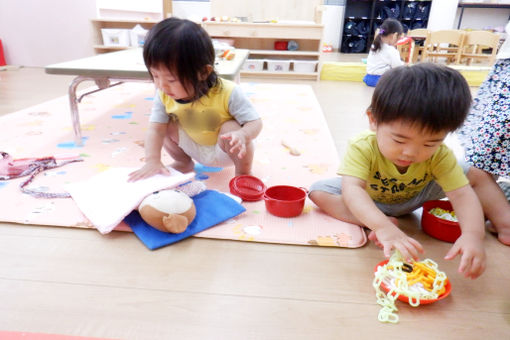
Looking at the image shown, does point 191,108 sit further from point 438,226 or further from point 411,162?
point 438,226

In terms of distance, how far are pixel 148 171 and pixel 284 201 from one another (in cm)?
40

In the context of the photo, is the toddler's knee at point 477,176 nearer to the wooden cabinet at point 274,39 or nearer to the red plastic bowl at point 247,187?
the red plastic bowl at point 247,187

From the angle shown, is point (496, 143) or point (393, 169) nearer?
point (393, 169)

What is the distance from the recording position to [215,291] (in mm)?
708

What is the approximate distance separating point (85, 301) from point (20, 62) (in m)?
4.24

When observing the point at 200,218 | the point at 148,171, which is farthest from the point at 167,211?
the point at 148,171

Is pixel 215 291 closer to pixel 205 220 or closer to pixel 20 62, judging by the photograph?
pixel 205 220

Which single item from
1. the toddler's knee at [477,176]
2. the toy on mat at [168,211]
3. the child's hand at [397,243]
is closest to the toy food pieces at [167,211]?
the toy on mat at [168,211]

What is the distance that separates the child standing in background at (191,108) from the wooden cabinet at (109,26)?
2.92 meters

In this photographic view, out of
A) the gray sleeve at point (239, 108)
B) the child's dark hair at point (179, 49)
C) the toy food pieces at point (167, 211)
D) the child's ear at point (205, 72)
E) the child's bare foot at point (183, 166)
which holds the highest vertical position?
the child's dark hair at point (179, 49)

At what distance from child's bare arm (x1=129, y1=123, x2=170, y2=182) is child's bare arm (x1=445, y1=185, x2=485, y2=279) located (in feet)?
2.46

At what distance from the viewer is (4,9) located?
149 inches

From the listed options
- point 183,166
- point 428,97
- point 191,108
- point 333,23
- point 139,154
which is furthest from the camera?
point 333,23

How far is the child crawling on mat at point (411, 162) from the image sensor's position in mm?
681
